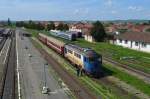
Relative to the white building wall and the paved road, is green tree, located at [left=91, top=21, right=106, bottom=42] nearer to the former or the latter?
the white building wall

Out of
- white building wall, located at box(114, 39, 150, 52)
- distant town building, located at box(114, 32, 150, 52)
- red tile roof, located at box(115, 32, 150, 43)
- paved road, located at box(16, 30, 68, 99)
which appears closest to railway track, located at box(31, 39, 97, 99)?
paved road, located at box(16, 30, 68, 99)

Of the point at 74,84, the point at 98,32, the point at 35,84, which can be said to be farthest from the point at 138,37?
the point at 35,84

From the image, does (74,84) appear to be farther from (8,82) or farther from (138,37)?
(138,37)

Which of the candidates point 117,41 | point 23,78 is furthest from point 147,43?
point 23,78

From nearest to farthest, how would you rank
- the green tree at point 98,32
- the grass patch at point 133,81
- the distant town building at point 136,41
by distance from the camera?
the grass patch at point 133,81
the distant town building at point 136,41
the green tree at point 98,32

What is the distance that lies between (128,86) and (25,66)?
19591 millimetres

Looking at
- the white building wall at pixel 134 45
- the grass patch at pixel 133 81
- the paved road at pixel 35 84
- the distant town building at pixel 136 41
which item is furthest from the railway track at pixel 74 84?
the distant town building at pixel 136 41

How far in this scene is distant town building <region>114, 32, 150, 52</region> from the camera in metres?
67.8

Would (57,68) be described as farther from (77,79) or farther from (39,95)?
(39,95)

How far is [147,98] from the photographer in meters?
28.8

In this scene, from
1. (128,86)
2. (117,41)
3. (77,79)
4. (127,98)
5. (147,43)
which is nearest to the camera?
(127,98)

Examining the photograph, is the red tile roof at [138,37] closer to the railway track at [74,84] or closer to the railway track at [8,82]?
the railway track at [74,84]

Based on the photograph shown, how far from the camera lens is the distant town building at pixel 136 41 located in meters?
67.8

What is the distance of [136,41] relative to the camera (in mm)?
71875
